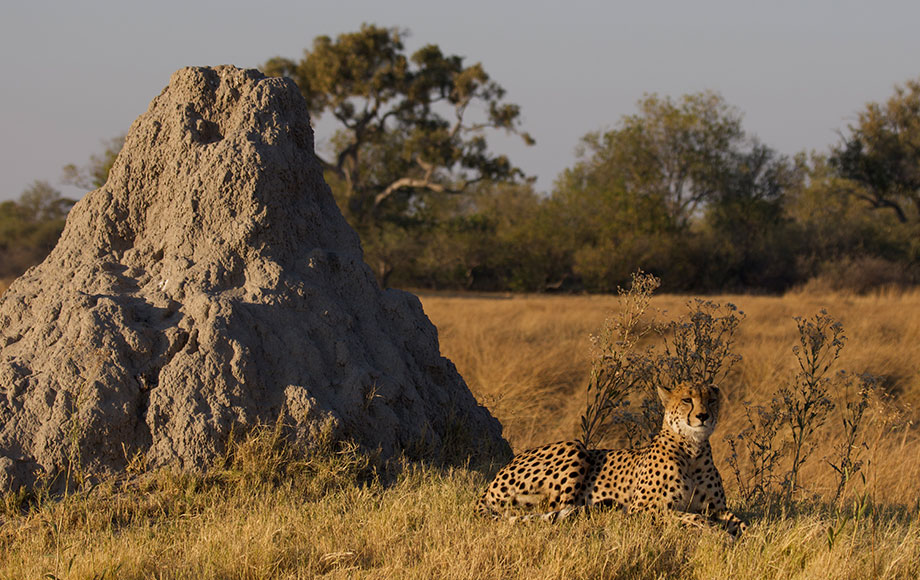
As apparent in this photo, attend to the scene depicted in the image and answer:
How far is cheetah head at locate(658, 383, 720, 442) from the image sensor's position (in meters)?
3.60

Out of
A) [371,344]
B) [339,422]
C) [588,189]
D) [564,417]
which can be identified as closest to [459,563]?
[339,422]

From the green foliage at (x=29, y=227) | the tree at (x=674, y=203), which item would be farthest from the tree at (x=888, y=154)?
the green foliage at (x=29, y=227)

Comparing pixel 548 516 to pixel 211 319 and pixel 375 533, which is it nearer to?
pixel 375 533

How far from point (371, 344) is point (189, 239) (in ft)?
3.99

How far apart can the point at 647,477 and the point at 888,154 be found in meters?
32.5

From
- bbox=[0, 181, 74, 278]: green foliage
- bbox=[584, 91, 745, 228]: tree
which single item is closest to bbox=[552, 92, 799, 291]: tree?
bbox=[584, 91, 745, 228]: tree

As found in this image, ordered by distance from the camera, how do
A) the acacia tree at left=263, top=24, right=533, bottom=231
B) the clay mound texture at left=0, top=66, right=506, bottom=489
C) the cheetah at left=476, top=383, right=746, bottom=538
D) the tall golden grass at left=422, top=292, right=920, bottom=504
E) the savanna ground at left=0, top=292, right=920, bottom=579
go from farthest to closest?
the acacia tree at left=263, top=24, right=533, bottom=231
the tall golden grass at left=422, top=292, right=920, bottom=504
the clay mound texture at left=0, top=66, right=506, bottom=489
the cheetah at left=476, top=383, right=746, bottom=538
the savanna ground at left=0, top=292, right=920, bottom=579

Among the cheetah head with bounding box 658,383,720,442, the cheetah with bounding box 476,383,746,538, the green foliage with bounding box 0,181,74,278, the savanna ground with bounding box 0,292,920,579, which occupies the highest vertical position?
the green foliage with bounding box 0,181,74,278

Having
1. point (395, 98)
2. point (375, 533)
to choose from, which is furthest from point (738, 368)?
point (395, 98)

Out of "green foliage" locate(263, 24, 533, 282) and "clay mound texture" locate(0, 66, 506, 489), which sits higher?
"green foliage" locate(263, 24, 533, 282)

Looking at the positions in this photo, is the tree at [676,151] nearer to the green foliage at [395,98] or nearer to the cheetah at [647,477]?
the green foliage at [395,98]

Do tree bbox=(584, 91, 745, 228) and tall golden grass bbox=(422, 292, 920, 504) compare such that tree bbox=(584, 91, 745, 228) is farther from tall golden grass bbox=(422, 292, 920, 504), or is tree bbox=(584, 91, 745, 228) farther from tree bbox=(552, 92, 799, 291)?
tall golden grass bbox=(422, 292, 920, 504)

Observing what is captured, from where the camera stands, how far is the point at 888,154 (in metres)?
31.7

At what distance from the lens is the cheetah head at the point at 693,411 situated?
3.60m
